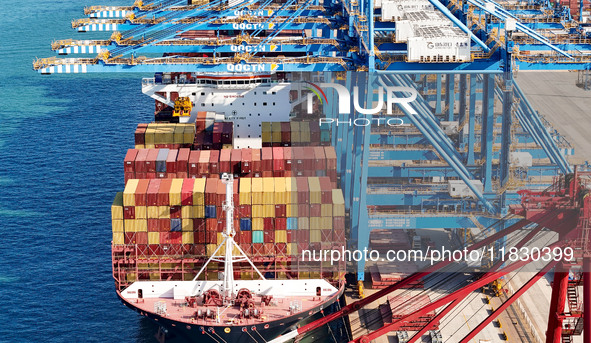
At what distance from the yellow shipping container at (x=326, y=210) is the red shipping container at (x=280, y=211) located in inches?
85.8

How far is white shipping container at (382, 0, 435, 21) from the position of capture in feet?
235

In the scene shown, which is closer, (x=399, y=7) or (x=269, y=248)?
(x=269, y=248)

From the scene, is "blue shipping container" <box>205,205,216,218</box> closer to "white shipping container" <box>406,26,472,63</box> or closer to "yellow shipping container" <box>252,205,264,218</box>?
"yellow shipping container" <box>252,205,264,218</box>

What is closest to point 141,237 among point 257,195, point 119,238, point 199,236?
point 119,238

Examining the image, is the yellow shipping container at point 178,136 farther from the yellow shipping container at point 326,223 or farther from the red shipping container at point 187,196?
the yellow shipping container at point 326,223

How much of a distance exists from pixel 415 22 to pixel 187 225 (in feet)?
70.0

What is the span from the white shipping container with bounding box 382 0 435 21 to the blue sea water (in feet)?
89.4

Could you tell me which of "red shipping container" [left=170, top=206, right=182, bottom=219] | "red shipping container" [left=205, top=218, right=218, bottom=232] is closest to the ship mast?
"red shipping container" [left=205, top=218, right=218, bottom=232]

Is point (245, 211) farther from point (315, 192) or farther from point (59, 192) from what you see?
point (59, 192)

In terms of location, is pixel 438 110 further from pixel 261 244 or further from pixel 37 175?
pixel 37 175

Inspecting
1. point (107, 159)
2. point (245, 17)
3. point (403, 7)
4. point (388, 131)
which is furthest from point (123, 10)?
point (388, 131)

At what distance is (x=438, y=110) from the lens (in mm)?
76812

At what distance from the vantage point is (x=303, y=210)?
55.6m

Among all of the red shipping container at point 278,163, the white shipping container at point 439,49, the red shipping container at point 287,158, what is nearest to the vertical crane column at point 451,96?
the white shipping container at point 439,49
